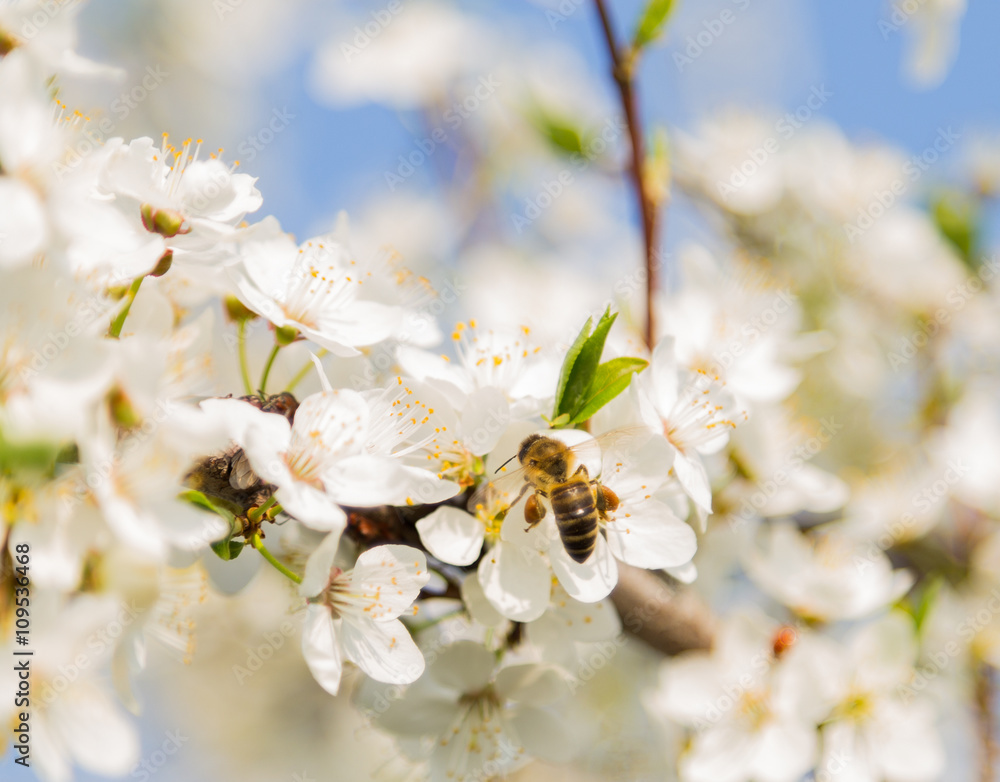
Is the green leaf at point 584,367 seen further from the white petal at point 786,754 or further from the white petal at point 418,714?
the white petal at point 786,754

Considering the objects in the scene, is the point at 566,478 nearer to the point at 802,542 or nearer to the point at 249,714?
the point at 802,542

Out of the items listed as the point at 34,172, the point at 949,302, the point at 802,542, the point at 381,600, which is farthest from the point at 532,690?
the point at 949,302

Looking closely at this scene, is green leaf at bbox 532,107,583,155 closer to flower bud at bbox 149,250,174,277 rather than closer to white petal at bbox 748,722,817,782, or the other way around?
flower bud at bbox 149,250,174,277

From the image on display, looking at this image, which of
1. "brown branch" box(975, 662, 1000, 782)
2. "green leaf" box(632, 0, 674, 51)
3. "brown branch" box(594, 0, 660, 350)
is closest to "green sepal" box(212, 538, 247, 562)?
"brown branch" box(594, 0, 660, 350)

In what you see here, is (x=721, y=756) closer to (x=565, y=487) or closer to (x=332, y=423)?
(x=565, y=487)

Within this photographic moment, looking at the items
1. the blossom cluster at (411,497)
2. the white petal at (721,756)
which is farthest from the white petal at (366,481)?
the white petal at (721,756)

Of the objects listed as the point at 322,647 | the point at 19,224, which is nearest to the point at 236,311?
the point at 19,224
